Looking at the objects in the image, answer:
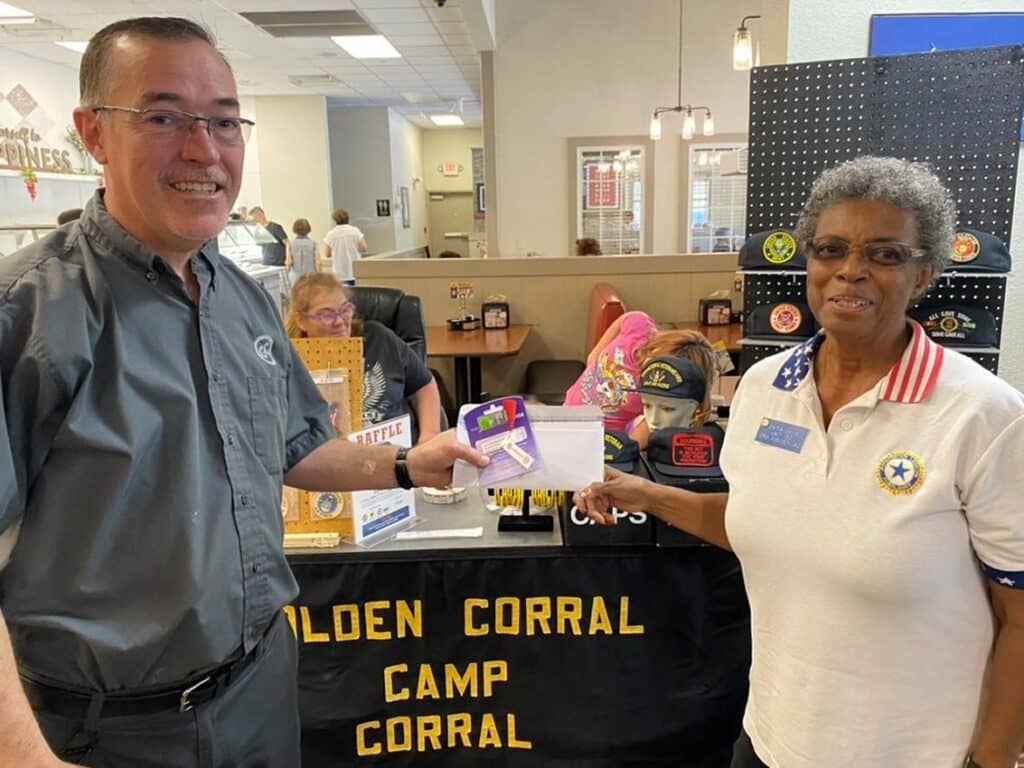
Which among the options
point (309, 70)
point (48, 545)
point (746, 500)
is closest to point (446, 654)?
point (746, 500)

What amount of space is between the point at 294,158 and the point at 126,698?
1135 centimetres

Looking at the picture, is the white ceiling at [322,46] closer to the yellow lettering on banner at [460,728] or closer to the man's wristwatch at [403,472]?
the man's wristwatch at [403,472]

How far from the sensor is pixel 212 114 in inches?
42.7

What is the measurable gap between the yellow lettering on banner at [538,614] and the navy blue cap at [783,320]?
0.86 meters

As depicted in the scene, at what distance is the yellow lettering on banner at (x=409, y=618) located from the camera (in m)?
1.85

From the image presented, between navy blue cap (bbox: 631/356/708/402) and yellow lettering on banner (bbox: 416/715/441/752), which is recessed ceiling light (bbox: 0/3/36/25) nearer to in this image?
navy blue cap (bbox: 631/356/708/402)

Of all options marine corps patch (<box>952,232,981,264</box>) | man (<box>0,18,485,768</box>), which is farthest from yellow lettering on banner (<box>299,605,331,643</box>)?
marine corps patch (<box>952,232,981,264</box>)

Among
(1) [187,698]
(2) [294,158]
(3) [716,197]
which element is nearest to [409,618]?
(1) [187,698]

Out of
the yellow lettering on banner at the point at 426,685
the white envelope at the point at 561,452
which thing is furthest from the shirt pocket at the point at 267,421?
the yellow lettering on banner at the point at 426,685

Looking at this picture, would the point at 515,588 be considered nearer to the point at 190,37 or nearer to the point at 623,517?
the point at 623,517

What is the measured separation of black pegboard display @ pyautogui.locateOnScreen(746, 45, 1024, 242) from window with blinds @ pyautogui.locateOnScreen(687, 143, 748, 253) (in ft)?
21.2

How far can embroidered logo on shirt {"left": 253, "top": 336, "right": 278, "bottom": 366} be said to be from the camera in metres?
1.27

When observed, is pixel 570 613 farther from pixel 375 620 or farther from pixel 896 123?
pixel 896 123

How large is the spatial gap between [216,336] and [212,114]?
1.09 ft
